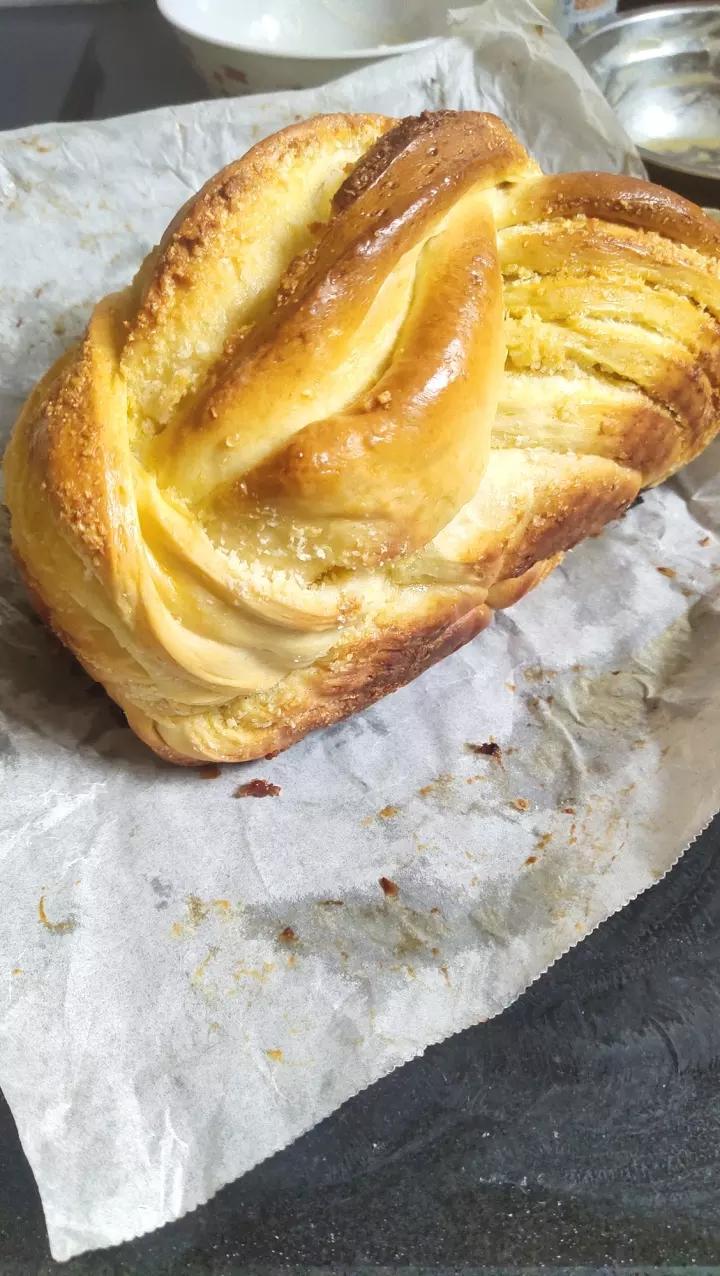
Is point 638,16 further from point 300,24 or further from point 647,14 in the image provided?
point 300,24

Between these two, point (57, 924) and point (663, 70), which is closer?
point (57, 924)

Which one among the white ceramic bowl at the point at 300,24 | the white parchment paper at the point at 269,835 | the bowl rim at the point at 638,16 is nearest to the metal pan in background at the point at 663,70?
the bowl rim at the point at 638,16

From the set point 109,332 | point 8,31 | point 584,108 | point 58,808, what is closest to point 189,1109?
point 58,808

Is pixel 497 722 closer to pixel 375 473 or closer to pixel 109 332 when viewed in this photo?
pixel 375 473

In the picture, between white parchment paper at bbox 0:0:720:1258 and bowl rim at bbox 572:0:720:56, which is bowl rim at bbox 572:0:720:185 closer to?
bowl rim at bbox 572:0:720:56

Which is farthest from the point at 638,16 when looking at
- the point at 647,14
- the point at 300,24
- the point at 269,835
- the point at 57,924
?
the point at 57,924

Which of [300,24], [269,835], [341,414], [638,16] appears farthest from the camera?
[638,16]

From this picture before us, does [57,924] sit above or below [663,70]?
below
